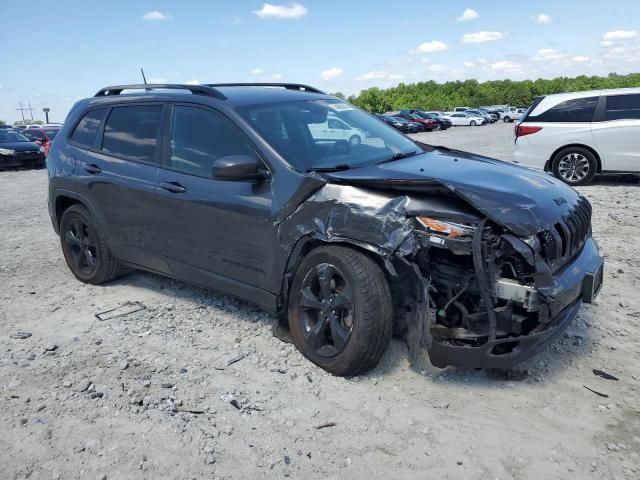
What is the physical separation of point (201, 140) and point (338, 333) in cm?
178

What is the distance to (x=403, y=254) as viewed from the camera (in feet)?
10.2

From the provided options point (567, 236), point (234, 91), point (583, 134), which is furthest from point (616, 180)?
point (234, 91)

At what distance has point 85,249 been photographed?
5285 mm

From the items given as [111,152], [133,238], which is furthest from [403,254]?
[111,152]

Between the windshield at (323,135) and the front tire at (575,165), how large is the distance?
6420 mm

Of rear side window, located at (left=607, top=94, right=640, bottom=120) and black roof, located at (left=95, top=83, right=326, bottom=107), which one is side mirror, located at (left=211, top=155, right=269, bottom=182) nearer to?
black roof, located at (left=95, top=83, right=326, bottom=107)

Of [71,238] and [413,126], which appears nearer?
[71,238]

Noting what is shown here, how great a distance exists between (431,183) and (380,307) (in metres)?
0.76

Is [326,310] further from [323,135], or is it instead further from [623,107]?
[623,107]

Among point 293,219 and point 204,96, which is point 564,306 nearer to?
point 293,219

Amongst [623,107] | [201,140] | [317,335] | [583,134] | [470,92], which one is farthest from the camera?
[470,92]

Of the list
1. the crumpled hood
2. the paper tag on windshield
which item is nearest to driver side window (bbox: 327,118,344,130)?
the paper tag on windshield

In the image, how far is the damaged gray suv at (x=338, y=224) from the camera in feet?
9.95

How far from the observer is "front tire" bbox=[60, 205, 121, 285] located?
5.09 meters
